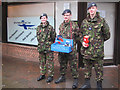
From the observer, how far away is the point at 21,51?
762 centimetres

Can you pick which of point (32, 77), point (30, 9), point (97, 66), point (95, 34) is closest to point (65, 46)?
point (95, 34)

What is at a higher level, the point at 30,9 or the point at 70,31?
the point at 30,9

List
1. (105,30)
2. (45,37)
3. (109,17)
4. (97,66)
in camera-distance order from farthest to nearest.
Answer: (109,17), (45,37), (97,66), (105,30)

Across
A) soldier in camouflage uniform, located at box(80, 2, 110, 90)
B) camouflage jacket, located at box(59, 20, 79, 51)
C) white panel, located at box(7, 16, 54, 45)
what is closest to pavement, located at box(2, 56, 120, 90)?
soldier in camouflage uniform, located at box(80, 2, 110, 90)

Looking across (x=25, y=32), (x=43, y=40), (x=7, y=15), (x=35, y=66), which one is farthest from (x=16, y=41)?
(x=43, y=40)

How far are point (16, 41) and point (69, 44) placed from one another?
A: 15.6 ft

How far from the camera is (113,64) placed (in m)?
6.46

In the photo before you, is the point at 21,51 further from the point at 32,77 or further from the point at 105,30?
the point at 105,30

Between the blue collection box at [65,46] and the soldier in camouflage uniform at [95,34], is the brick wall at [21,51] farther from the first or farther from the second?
the soldier in camouflage uniform at [95,34]

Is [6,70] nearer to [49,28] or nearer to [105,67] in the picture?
[49,28]

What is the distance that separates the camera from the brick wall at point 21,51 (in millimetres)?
7114

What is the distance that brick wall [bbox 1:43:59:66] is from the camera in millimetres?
7114

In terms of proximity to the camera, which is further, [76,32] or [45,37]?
[45,37]

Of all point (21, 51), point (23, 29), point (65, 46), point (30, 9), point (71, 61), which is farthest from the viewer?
point (23, 29)
